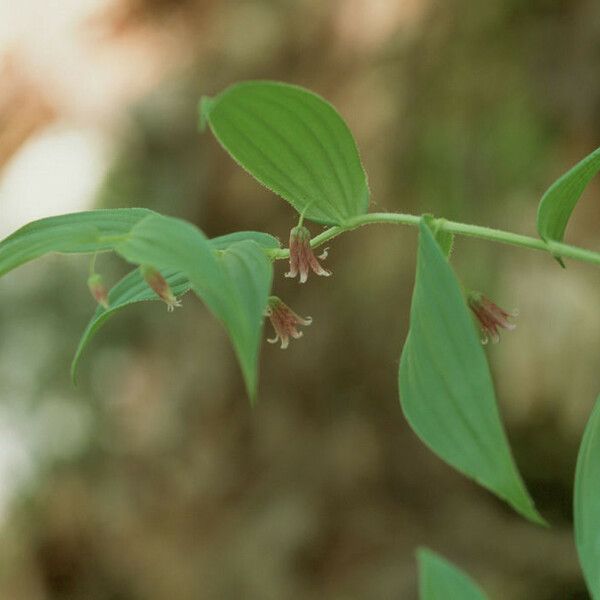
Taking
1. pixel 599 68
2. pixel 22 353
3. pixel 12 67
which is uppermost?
pixel 12 67

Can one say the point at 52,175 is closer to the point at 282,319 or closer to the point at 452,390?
the point at 282,319

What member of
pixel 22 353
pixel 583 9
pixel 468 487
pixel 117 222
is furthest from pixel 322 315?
pixel 117 222

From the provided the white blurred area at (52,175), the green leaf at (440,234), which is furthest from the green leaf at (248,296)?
the white blurred area at (52,175)

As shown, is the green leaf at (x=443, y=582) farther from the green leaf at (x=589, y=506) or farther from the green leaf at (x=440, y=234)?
the green leaf at (x=440, y=234)

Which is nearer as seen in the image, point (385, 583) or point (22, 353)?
point (385, 583)

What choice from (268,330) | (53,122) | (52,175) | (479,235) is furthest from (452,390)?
(53,122)

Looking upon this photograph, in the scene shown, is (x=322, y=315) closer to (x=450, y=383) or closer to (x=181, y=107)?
(x=181, y=107)

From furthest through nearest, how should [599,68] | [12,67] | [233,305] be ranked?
[12,67]
[599,68]
[233,305]
